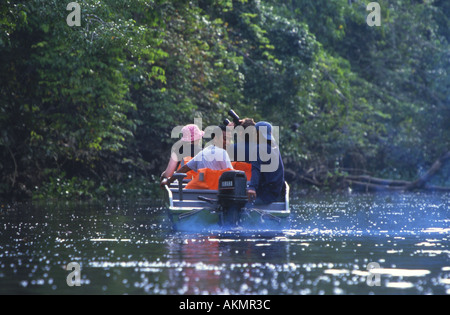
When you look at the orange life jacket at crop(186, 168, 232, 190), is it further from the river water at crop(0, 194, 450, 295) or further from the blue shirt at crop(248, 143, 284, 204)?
the river water at crop(0, 194, 450, 295)

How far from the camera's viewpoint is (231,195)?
12.6 meters

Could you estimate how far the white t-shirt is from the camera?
1334 cm

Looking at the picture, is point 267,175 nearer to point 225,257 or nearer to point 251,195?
point 251,195

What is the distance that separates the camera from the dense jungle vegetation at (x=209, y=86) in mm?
21781

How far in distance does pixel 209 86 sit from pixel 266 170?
15601 mm

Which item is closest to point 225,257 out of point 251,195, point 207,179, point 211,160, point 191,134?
point 251,195

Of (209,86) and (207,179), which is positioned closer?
(207,179)

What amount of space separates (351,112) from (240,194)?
75.2 feet

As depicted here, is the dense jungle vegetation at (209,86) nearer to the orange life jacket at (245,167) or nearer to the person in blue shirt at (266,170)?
the orange life jacket at (245,167)

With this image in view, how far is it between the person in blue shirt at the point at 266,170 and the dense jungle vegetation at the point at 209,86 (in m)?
6.00

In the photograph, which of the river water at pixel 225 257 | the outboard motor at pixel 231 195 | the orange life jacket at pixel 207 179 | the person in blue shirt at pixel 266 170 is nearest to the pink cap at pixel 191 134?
the orange life jacket at pixel 207 179

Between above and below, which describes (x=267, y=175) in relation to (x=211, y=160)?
below

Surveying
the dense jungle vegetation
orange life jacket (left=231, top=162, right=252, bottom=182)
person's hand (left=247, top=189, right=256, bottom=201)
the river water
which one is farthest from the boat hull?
the dense jungle vegetation

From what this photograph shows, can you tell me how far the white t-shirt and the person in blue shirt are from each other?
1.47 ft
